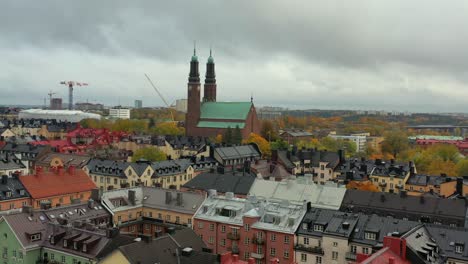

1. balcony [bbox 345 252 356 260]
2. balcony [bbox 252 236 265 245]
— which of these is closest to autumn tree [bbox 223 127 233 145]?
balcony [bbox 252 236 265 245]

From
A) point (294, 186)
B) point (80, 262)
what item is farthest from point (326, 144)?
point (80, 262)

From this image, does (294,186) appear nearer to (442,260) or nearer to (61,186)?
(442,260)

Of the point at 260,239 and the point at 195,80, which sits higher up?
the point at 195,80

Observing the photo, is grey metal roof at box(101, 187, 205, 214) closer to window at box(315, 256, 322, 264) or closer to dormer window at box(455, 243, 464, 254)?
window at box(315, 256, 322, 264)

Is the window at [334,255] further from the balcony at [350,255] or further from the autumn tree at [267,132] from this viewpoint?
the autumn tree at [267,132]

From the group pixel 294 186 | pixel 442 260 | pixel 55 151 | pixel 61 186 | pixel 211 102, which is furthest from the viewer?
pixel 211 102

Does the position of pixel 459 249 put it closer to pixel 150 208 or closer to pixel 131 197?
pixel 150 208
